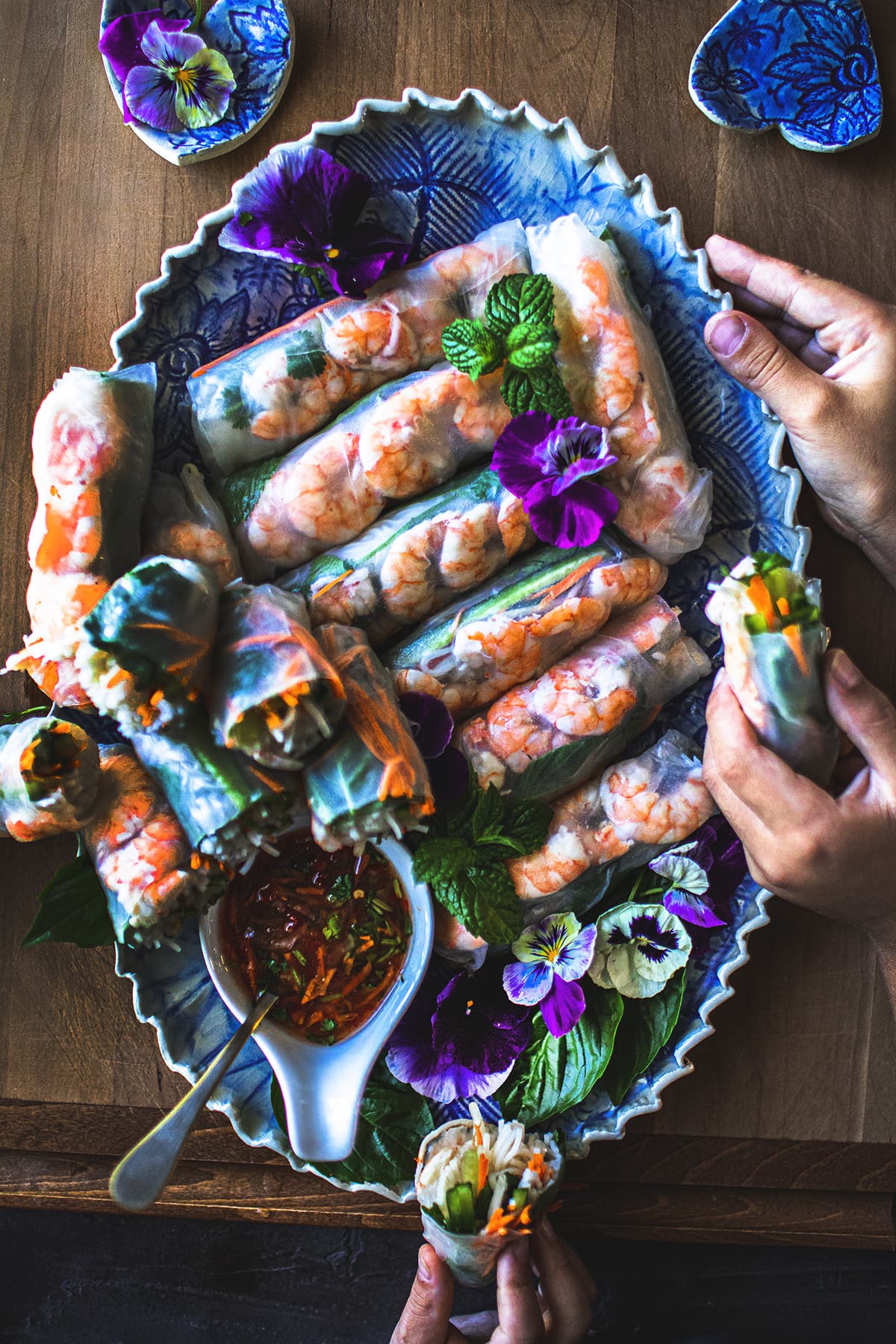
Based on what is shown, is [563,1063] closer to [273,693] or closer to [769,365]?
[273,693]

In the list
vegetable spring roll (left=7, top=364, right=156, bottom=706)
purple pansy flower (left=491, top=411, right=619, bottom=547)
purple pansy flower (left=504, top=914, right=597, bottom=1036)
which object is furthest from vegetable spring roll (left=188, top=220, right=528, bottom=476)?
purple pansy flower (left=504, top=914, right=597, bottom=1036)

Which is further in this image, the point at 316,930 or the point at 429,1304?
the point at 429,1304

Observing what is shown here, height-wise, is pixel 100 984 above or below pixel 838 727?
below

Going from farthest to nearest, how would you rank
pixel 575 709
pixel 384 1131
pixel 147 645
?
pixel 384 1131
pixel 575 709
pixel 147 645

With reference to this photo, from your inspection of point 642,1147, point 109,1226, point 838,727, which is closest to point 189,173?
→ point 838,727

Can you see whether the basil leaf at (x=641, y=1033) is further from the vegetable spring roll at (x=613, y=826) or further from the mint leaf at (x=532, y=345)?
the mint leaf at (x=532, y=345)

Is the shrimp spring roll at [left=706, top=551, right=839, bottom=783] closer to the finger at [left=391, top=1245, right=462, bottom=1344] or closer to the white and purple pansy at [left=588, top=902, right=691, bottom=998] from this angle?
the white and purple pansy at [left=588, top=902, right=691, bottom=998]

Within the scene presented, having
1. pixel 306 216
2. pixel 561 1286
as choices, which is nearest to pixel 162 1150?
pixel 561 1286

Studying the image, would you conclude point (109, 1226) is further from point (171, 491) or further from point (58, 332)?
point (58, 332)
